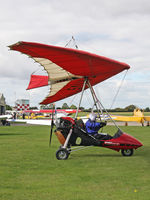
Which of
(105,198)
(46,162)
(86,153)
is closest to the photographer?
(105,198)

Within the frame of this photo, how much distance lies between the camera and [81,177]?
18.6 ft

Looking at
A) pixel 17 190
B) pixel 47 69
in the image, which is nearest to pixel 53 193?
pixel 17 190

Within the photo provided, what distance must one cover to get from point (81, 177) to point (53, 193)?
125cm

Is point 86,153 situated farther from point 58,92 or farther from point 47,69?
point 47,69

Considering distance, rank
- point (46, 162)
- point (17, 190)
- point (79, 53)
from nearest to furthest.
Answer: point (17, 190) → point (79, 53) → point (46, 162)

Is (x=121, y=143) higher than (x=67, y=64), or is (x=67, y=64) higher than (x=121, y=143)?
(x=67, y=64)

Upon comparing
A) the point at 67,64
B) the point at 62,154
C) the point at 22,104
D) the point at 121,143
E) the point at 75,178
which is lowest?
the point at 75,178

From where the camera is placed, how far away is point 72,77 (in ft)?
28.0

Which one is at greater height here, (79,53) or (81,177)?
(79,53)

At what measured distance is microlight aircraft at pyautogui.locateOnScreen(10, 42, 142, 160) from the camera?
22.5 feet

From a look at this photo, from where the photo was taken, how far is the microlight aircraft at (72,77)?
6.86 metres

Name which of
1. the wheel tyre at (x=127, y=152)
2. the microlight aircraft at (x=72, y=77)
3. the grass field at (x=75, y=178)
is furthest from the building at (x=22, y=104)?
the wheel tyre at (x=127, y=152)

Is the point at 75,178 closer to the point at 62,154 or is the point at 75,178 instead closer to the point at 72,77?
the point at 62,154

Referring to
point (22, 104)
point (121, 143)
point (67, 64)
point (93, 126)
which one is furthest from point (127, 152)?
point (22, 104)
